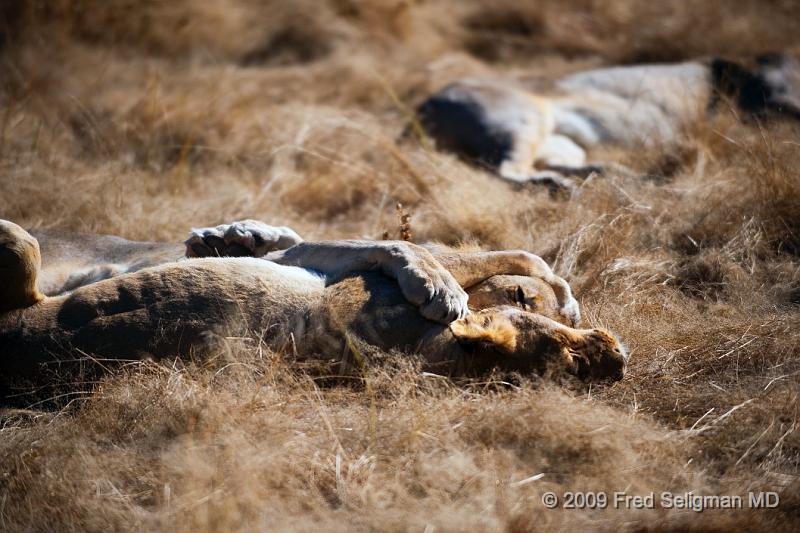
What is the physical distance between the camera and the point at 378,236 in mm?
4691

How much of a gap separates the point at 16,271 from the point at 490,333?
184 centimetres

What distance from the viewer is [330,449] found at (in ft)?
9.20

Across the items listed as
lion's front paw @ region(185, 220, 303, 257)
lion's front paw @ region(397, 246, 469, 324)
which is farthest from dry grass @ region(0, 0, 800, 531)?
lion's front paw @ region(185, 220, 303, 257)

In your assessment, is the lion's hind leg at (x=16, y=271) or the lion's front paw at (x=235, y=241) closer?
the lion's hind leg at (x=16, y=271)

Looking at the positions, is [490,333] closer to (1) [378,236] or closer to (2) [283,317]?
(2) [283,317]

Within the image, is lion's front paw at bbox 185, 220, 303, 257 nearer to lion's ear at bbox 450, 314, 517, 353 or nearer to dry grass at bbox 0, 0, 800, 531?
dry grass at bbox 0, 0, 800, 531

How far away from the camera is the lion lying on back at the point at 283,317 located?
3.09 metres

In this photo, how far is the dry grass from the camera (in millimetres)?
2598

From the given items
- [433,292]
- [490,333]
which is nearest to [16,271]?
[433,292]

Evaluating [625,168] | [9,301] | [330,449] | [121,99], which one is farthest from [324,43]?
[330,449]

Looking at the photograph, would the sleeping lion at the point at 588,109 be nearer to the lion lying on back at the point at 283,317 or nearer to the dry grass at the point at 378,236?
the dry grass at the point at 378,236

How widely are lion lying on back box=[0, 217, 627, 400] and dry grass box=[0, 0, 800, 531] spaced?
12 centimetres

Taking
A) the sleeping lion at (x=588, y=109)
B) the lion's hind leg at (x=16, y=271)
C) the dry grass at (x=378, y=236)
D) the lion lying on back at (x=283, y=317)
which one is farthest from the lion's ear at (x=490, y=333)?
the sleeping lion at (x=588, y=109)

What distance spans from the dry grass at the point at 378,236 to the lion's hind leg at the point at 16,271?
1.51ft
